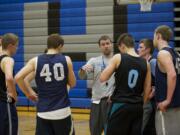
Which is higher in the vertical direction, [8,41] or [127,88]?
[8,41]

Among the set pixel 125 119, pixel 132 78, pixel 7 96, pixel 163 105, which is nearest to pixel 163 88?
pixel 163 105

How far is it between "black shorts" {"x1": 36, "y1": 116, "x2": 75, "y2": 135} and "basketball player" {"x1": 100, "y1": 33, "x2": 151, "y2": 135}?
1.78 feet

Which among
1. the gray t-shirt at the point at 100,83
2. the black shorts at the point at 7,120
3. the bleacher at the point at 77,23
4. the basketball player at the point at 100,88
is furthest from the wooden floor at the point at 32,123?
the black shorts at the point at 7,120

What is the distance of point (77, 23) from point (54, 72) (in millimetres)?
6800

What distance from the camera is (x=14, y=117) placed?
5.27m

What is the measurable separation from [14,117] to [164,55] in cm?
189

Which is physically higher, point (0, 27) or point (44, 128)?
point (0, 27)

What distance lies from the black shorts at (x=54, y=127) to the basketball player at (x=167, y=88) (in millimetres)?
998

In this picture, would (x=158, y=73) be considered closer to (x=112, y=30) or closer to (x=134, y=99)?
Answer: (x=134, y=99)

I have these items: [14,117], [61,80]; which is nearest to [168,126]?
[61,80]

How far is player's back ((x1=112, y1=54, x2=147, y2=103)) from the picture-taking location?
5047 mm

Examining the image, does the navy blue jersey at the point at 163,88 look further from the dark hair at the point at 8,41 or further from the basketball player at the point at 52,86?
the dark hair at the point at 8,41

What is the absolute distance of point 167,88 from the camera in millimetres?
4879

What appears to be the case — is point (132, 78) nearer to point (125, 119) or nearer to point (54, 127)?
point (125, 119)
